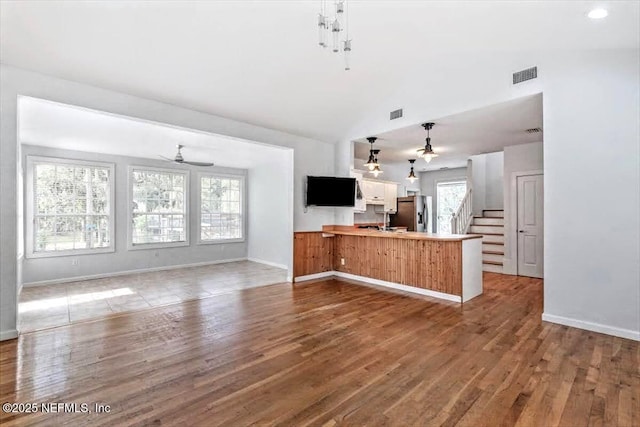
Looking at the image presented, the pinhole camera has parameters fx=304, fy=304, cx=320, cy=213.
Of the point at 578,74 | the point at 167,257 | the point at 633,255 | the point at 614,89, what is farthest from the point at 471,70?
the point at 167,257

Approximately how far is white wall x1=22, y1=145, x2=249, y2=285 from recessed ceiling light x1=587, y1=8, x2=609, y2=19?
768 centimetres

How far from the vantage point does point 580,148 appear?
3.62 meters

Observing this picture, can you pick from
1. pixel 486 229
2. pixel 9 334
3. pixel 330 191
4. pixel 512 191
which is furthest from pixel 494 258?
pixel 9 334

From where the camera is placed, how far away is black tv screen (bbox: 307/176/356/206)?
612 centimetres

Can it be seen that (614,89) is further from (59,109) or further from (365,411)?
(59,109)

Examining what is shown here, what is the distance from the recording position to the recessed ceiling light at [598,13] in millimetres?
2820

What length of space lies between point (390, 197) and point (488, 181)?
339 centimetres

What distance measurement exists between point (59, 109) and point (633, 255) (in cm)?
696

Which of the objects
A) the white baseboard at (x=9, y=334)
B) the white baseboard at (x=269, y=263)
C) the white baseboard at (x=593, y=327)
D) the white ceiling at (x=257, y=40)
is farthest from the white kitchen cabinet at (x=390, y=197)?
the white baseboard at (x=9, y=334)

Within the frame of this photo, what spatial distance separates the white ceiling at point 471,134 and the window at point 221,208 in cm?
370

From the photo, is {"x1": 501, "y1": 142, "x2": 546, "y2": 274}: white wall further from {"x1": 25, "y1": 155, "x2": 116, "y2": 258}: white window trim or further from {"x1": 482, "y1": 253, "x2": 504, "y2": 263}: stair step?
{"x1": 25, "y1": 155, "x2": 116, "y2": 258}: white window trim

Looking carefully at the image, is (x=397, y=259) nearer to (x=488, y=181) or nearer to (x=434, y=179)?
(x=488, y=181)

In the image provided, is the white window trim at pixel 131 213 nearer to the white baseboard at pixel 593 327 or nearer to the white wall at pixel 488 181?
the white baseboard at pixel 593 327

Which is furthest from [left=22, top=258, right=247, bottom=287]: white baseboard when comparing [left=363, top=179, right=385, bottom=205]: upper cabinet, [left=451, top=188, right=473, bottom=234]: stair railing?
[left=451, top=188, right=473, bottom=234]: stair railing
